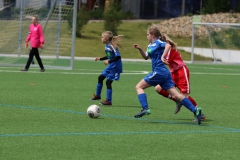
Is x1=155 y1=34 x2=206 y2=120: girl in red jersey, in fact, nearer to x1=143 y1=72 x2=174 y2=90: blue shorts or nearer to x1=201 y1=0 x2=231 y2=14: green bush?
x1=143 y1=72 x2=174 y2=90: blue shorts

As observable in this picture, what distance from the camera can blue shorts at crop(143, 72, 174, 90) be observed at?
1145cm

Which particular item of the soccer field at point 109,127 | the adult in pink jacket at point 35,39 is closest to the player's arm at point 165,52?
the soccer field at point 109,127

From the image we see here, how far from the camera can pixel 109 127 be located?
1049cm

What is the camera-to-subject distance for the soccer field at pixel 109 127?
8352mm

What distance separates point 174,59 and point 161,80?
84cm

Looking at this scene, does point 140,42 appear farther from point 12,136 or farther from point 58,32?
point 12,136

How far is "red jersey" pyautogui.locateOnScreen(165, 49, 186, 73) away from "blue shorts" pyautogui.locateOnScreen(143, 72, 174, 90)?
0.58 meters

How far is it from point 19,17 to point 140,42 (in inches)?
576

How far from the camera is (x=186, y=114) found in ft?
41.7

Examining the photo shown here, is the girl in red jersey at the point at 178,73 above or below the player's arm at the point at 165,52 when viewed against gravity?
below

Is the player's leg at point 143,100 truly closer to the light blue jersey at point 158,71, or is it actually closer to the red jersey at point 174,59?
the light blue jersey at point 158,71

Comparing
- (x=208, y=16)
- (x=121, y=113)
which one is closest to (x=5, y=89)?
(x=121, y=113)

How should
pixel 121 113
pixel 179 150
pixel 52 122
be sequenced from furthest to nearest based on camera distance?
pixel 121 113, pixel 52 122, pixel 179 150

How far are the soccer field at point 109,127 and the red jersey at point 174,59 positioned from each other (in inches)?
35.1
